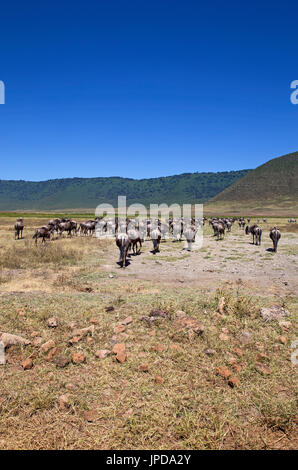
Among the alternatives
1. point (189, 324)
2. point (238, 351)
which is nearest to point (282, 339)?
point (238, 351)

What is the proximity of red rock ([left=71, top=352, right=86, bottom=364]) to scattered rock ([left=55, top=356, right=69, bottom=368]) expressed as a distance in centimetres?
13

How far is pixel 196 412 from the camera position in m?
4.14

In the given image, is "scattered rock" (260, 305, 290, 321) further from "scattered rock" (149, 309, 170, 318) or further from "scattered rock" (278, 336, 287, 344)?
Answer: "scattered rock" (149, 309, 170, 318)

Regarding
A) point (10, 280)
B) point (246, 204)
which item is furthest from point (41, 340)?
point (246, 204)

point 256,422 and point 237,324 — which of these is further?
point 237,324

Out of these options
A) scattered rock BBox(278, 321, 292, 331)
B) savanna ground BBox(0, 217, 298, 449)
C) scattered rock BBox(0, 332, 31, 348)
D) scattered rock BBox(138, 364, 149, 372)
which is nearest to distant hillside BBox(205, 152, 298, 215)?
scattered rock BBox(278, 321, 292, 331)

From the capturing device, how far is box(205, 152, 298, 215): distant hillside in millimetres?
132375

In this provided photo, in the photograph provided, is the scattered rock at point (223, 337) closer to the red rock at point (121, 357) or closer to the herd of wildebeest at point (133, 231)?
the red rock at point (121, 357)

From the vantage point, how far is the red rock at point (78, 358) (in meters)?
5.23

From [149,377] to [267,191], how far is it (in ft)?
533

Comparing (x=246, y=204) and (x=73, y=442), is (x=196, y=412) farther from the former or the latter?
(x=246, y=204)

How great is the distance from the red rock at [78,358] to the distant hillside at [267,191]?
126 meters
